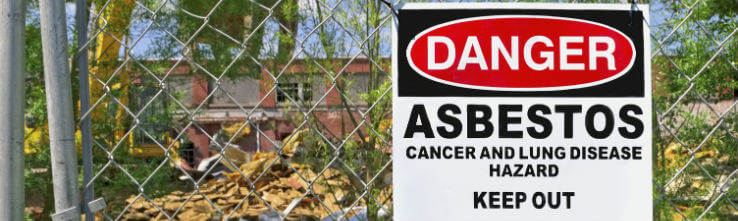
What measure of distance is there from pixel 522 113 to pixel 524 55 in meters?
0.12

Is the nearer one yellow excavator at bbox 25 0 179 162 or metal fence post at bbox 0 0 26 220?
metal fence post at bbox 0 0 26 220

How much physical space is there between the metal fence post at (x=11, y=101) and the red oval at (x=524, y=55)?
0.75 m

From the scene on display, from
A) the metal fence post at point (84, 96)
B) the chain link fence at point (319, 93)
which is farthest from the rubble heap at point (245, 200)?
the metal fence post at point (84, 96)

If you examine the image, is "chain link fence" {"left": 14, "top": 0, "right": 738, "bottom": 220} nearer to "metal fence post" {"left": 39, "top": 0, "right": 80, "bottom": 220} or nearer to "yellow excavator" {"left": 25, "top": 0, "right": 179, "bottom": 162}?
"yellow excavator" {"left": 25, "top": 0, "right": 179, "bottom": 162}

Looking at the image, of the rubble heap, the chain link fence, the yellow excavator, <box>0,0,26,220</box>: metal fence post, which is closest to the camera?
<box>0,0,26,220</box>: metal fence post

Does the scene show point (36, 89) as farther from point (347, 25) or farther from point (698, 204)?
point (698, 204)

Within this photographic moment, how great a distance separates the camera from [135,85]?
340cm

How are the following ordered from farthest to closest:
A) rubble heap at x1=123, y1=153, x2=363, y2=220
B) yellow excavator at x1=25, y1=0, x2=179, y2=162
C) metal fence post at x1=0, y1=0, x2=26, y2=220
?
rubble heap at x1=123, y1=153, x2=363, y2=220 < yellow excavator at x1=25, y1=0, x2=179, y2=162 < metal fence post at x1=0, y1=0, x2=26, y2=220

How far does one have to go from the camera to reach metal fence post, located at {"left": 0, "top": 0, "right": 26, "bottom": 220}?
1057 millimetres

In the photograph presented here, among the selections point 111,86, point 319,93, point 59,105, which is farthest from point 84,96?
point 111,86

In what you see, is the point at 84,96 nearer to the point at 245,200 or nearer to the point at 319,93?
the point at 319,93

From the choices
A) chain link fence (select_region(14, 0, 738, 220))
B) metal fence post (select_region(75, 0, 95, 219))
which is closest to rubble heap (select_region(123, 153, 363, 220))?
chain link fence (select_region(14, 0, 738, 220))

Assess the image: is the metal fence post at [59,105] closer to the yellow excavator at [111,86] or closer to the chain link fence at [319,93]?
the chain link fence at [319,93]

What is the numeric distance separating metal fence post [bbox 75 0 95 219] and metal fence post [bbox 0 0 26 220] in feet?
0.32
